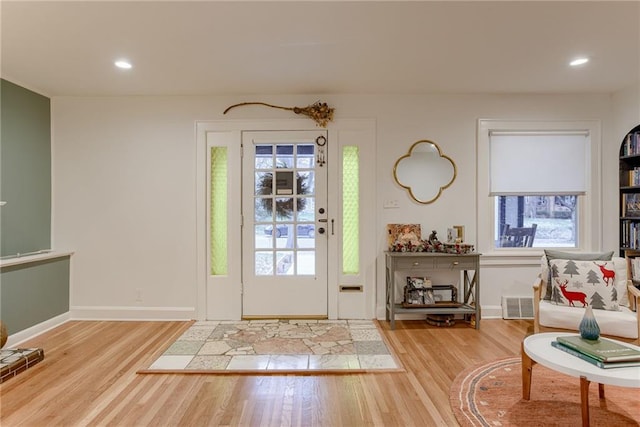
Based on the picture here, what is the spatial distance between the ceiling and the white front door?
→ 63 cm

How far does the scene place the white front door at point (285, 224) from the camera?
3.68 m

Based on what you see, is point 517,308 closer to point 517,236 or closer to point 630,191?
point 517,236

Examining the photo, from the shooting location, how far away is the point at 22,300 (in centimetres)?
312

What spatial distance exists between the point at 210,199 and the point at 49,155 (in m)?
1.76

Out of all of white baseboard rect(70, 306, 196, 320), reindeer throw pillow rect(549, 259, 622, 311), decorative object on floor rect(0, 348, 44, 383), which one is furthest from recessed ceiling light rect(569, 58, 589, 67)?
decorative object on floor rect(0, 348, 44, 383)

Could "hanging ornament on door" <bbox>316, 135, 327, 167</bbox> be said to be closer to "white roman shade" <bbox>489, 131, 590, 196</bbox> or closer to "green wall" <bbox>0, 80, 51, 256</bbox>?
"white roman shade" <bbox>489, 131, 590, 196</bbox>

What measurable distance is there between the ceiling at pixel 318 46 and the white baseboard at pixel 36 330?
233 cm

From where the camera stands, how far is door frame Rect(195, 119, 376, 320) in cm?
367

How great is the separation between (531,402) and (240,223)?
113 inches

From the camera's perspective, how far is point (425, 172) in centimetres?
370

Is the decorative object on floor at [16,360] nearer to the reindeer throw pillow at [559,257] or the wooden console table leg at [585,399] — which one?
the wooden console table leg at [585,399]

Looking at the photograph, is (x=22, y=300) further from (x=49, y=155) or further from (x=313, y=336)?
(x=313, y=336)

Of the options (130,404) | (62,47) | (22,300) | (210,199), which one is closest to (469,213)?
(210,199)

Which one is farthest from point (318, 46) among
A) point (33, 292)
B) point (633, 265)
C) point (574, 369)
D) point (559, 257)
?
point (633, 265)
